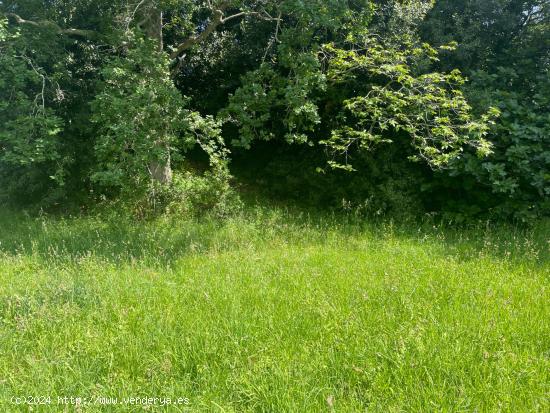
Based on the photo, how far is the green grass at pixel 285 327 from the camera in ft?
8.00

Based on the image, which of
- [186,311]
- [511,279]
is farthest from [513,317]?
[186,311]

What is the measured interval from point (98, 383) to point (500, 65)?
9.10m

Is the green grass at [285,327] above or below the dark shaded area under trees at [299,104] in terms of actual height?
below

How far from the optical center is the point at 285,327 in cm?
314

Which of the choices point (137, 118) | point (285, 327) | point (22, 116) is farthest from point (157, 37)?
point (285, 327)

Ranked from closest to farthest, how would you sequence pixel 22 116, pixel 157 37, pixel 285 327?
pixel 285 327
pixel 22 116
pixel 157 37

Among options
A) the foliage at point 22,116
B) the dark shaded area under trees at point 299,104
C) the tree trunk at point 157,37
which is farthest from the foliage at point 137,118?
the tree trunk at point 157,37

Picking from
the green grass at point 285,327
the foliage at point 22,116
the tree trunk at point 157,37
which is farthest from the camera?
the tree trunk at point 157,37

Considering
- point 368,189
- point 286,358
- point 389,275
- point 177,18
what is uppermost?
point 177,18

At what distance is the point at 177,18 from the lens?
8.48 metres

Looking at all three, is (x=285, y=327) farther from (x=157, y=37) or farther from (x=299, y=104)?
(x=157, y=37)

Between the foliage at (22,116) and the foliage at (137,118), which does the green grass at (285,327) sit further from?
the foliage at (22,116)

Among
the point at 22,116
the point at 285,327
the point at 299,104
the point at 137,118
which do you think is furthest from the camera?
the point at 22,116

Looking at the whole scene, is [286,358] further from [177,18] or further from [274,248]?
[177,18]
